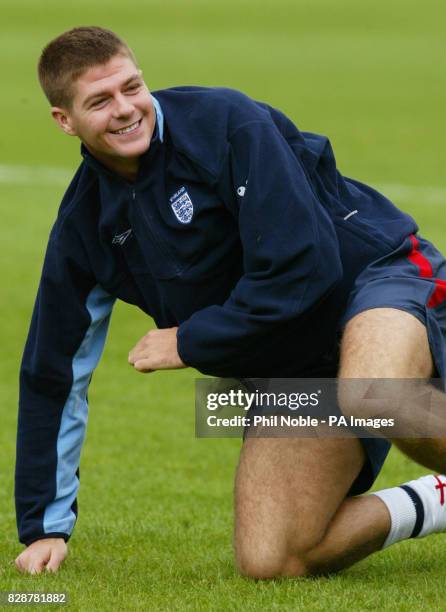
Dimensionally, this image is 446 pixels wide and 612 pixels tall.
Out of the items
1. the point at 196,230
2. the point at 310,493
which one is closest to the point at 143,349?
the point at 196,230

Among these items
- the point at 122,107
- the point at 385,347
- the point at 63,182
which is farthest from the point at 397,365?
the point at 63,182

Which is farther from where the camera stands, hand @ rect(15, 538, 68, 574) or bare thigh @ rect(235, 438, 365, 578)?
hand @ rect(15, 538, 68, 574)

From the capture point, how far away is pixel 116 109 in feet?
14.8

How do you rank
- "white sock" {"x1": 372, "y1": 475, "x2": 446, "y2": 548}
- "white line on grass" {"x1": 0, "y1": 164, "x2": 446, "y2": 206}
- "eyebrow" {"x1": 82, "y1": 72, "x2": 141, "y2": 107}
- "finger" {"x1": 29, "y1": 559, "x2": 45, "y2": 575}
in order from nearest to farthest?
"eyebrow" {"x1": 82, "y1": 72, "x2": 141, "y2": 107} < "finger" {"x1": 29, "y1": 559, "x2": 45, "y2": 575} < "white sock" {"x1": 372, "y1": 475, "x2": 446, "y2": 548} < "white line on grass" {"x1": 0, "y1": 164, "x2": 446, "y2": 206}

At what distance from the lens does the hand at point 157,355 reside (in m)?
4.54

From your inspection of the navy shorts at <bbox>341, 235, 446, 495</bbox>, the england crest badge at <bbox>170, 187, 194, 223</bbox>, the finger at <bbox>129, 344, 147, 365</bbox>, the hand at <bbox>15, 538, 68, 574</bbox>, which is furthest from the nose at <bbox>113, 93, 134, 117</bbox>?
the hand at <bbox>15, 538, 68, 574</bbox>

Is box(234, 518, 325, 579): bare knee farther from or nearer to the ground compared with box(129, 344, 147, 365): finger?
nearer to the ground

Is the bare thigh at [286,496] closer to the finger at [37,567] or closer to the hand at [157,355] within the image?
the hand at [157,355]

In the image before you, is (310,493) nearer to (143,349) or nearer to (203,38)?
(143,349)

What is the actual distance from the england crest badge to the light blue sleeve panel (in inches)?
19.7

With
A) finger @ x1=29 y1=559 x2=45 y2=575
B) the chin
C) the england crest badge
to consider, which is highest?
the chin

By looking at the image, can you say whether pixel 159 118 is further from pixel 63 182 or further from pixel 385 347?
pixel 63 182

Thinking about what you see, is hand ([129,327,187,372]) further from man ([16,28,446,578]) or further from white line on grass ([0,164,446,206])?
white line on grass ([0,164,446,206])

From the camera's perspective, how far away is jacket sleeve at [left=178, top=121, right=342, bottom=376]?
4.40 meters
